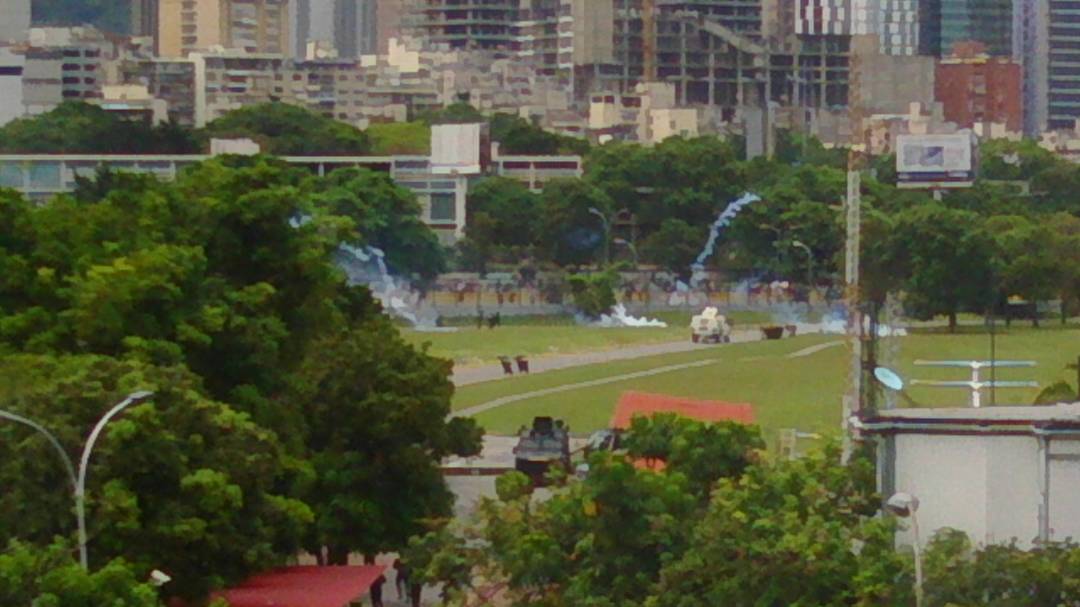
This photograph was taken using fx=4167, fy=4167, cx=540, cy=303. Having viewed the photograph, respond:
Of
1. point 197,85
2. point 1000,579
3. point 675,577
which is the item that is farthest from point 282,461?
point 197,85

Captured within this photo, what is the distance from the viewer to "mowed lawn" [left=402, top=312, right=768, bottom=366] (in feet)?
186

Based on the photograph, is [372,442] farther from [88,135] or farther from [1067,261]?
[88,135]

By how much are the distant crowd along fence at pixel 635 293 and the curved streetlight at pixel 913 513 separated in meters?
54.4

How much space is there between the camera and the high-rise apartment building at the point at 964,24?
179875mm

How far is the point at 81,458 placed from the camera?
21.4 m

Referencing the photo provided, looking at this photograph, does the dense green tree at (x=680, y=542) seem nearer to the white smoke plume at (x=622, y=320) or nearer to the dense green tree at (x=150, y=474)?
the dense green tree at (x=150, y=474)

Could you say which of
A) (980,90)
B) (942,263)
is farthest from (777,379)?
(980,90)

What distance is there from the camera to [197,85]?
137750mm

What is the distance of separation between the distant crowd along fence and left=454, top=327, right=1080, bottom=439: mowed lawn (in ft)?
55.0

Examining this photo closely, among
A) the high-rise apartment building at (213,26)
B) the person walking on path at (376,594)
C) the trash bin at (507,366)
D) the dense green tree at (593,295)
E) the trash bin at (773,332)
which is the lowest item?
the dense green tree at (593,295)

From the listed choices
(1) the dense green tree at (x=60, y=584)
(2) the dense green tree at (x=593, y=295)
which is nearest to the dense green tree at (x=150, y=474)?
(1) the dense green tree at (x=60, y=584)

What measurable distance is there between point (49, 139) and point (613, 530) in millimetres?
80054

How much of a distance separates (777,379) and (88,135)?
54820mm

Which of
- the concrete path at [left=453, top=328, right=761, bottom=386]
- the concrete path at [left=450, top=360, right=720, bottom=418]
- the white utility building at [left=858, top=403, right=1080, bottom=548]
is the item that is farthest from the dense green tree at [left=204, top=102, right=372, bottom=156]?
the white utility building at [left=858, top=403, right=1080, bottom=548]
